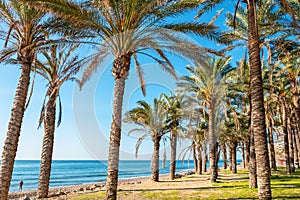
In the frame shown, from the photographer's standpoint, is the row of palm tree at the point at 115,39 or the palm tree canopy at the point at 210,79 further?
the palm tree canopy at the point at 210,79

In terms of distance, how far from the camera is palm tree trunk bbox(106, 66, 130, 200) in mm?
9344

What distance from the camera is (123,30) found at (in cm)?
1023

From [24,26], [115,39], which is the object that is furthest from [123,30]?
[24,26]

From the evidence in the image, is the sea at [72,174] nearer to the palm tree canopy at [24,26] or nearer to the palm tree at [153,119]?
the palm tree at [153,119]

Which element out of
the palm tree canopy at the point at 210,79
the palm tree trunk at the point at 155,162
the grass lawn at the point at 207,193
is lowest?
the grass lawn at the point at 207,193

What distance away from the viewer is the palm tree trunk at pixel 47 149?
13172mm

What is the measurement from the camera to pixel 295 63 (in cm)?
2203

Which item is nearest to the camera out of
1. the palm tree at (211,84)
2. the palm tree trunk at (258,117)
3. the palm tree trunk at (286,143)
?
the palm tree trunk at (258,117)

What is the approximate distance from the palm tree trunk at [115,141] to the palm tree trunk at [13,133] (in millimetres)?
3415

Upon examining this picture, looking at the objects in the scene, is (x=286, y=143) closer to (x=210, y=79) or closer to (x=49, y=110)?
(x=210, y=79)

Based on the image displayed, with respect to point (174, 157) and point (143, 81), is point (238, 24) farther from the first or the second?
point (174, 157)

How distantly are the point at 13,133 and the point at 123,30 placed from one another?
573 cm

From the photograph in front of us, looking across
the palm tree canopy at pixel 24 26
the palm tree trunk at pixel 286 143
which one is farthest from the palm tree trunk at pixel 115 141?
the palm tree trunk at pixel 286 143

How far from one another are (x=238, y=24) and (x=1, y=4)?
45.2 ft
